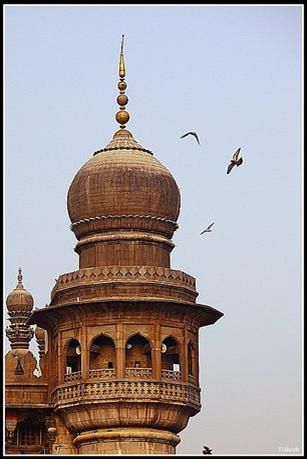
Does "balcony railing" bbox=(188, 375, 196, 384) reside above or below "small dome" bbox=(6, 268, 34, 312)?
below

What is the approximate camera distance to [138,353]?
4803 cm

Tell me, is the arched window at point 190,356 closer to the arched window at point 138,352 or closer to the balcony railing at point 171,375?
the balcony railing at point 171,375

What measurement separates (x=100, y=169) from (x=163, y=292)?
435 cm

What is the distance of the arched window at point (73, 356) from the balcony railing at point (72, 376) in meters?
0.30

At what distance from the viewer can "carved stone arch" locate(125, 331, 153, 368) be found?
47688 millimetres

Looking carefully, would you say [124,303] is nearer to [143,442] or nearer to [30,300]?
[143,442]

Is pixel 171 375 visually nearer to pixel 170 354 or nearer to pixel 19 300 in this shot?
pixel 170 354

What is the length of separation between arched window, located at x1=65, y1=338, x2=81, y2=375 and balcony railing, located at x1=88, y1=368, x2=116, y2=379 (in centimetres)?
95

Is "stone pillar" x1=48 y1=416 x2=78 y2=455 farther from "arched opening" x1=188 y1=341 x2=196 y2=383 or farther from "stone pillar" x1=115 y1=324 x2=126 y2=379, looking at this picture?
"arched opening" x1=188 y1=341 x2=196 y2=383

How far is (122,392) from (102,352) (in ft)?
5.50

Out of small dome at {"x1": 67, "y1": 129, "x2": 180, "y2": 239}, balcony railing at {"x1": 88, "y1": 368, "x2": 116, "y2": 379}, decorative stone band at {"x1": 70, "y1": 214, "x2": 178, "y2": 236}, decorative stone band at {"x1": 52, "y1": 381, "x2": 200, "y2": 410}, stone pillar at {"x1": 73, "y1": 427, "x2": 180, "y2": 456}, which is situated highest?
small dome at {"x1": 67, "y1": 129, "x2": 180, "y2": 239}

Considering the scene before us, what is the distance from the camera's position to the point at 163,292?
48.2 metres

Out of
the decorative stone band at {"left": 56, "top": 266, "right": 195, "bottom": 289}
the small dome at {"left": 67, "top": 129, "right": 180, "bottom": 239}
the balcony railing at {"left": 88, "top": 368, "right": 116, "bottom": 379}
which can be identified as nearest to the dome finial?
the small dome at {"left": 67, "top": 129, "right": 180, "bottom": 239}

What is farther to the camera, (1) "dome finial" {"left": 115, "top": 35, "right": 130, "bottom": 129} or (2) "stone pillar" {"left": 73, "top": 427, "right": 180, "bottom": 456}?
(1) "dome finial" {"left": 115, "top": 35, "right": 130, "bottom": 129}
